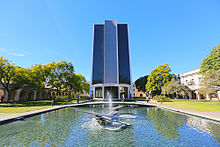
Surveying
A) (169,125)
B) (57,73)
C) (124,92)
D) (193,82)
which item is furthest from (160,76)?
(57,73)

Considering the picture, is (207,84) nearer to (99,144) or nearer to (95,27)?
(99,144)

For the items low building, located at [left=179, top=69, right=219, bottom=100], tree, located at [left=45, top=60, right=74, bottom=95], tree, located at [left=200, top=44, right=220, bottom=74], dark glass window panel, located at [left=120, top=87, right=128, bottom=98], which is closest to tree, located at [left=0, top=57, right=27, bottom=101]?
tree, located at [left=45, top=60, right=74, bottom=95]

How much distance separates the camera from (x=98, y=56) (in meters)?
42.9

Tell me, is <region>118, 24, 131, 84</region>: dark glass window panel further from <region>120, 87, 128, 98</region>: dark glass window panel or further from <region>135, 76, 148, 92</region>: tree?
<region>135, 76, 148, 92</region>: tree

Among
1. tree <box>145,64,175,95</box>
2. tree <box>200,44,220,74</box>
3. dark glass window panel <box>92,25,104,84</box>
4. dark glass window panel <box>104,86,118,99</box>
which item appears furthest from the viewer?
dark glass window panel <box>92,25,104,84</box>

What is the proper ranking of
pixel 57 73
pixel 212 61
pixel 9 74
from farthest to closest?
1. pixel 57 73
2. pixel 212 61
3. pixel 9 74

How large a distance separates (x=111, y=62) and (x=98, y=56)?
19.7 ft

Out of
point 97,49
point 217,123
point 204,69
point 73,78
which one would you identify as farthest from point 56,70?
point 204,69

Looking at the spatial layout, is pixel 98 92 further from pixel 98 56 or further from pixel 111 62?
pixel 98 56

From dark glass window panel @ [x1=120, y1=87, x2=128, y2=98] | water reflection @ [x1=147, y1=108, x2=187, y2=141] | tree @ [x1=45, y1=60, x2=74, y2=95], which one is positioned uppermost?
tree @ [x1=45, y1=60, x2=74, y2=95]

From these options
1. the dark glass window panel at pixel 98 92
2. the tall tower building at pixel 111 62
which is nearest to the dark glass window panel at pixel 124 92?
the tall tower building at pixel 111 62

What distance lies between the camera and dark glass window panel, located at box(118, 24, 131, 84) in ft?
138

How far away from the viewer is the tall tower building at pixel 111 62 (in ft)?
130

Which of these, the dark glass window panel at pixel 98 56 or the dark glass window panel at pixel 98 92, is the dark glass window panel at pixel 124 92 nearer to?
the dark glass window panel at pixel 98 92
